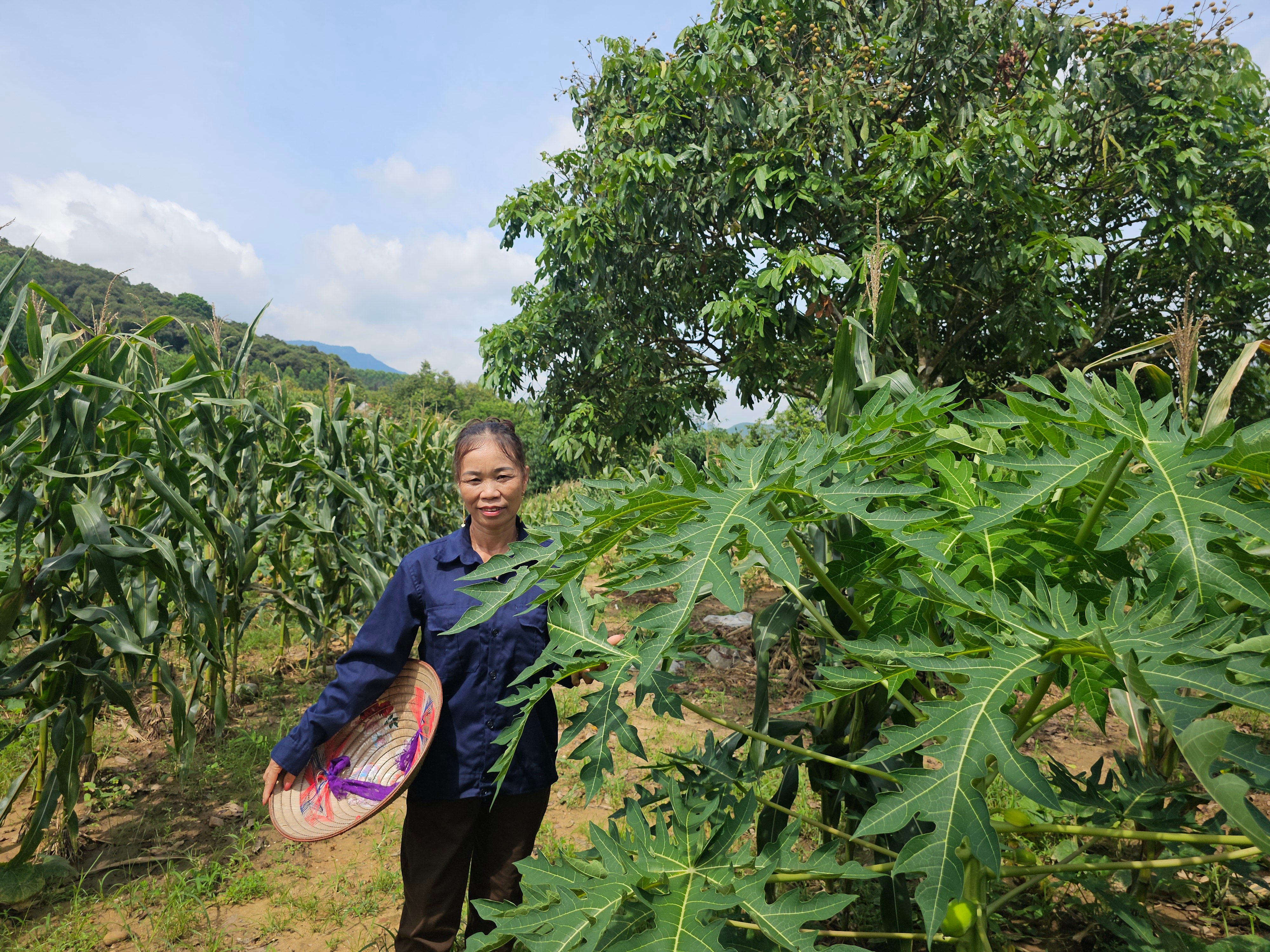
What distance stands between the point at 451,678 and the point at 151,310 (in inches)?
123

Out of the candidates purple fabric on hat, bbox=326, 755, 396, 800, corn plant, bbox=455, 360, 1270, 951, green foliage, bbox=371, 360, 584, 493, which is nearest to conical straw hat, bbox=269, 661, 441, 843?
purple fabric on hat, bbox=326, 755, 396, 800

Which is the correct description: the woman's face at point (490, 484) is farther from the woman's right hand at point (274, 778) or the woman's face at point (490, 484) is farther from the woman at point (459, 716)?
the woman's right hand at point (274, 778)

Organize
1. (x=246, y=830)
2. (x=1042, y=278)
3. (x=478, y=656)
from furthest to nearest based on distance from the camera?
1. (x=1042, y=278)
2. (x=246, y=830)
3. (x=478, y=656)

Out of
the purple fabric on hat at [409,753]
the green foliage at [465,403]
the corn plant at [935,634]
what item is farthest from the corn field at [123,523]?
the green foliage at [465,403]

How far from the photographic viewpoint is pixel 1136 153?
5648 mm

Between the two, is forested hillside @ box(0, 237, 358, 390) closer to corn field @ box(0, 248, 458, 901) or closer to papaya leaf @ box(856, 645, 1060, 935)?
corn field @ box(0, 248, 458, 901)

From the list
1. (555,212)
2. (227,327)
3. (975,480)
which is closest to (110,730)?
(227,327)

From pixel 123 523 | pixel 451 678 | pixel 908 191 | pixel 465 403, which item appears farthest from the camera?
pixel 465 403

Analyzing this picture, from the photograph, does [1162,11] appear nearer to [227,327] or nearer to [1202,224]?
[1202,224]

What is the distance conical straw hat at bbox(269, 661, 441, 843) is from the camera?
174 centimetres

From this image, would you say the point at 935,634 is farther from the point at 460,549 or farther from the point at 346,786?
the point at 346,786

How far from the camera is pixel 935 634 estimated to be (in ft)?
3.82

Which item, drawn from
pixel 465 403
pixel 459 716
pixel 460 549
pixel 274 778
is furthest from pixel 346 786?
pixel 465 403

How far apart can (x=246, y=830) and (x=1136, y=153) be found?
7582 millimetres
